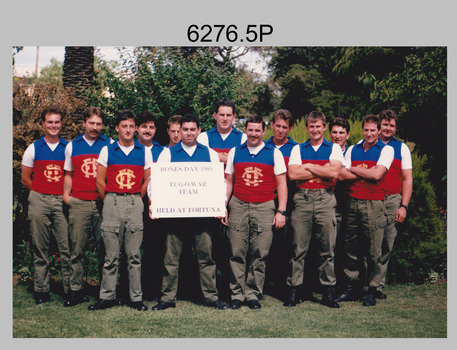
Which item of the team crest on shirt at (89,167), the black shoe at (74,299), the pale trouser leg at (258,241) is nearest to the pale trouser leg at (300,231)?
the pale trouser leg at (258,241)

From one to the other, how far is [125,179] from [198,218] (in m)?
1.03

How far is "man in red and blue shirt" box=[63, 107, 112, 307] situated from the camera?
239 inches

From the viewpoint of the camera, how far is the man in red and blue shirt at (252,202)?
19.8ft

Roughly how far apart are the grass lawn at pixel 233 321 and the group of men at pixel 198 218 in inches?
7.6

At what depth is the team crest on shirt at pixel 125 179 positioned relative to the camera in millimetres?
5850

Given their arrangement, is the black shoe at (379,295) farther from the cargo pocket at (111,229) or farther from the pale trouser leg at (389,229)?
the cargo pocket at (111,229)

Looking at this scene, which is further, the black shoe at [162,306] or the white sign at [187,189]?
the black shoe at [162,306]

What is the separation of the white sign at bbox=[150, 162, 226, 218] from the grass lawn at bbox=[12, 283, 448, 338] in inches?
49.5

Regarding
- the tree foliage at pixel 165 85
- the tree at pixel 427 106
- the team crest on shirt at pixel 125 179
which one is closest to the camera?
the team crest on shirt at pixel 125 179

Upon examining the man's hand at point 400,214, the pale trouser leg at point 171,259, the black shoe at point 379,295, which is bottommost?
the black shoe at point 379,295

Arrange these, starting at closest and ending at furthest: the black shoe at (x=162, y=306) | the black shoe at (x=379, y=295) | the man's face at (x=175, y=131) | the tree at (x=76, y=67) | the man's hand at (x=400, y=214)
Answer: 1. the black shoe at (x=162, y=306)
2. the man's face at (x=175, y=131)
3. the man's hand at (x=400, y=214)
4. the black shoe at (x=379, y=295)
5. the tree at (x=76, y=67)

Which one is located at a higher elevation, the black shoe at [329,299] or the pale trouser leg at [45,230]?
the pale trouser leg at [45,230]

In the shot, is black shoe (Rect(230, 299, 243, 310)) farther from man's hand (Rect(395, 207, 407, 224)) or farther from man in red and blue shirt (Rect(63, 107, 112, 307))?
man's hand (Rect(395, 207, 407, 224))

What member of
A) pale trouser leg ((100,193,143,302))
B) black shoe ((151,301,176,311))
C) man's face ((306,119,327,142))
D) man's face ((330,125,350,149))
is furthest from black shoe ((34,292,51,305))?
man's face ((330,125,350,149))
